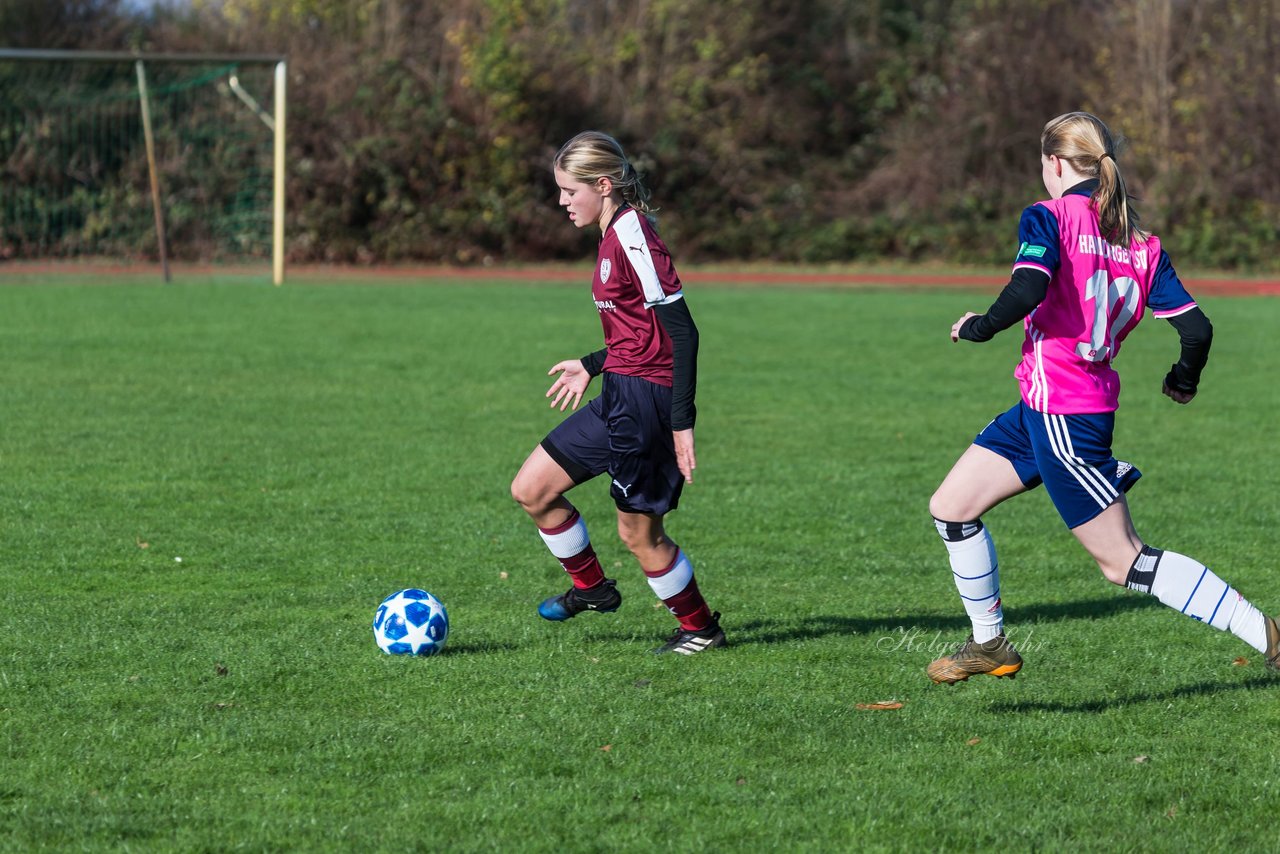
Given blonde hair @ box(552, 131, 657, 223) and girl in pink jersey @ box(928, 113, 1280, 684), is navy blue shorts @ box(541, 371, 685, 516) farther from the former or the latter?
girl in pink jersey @ box(928, 113, 1280, 684)

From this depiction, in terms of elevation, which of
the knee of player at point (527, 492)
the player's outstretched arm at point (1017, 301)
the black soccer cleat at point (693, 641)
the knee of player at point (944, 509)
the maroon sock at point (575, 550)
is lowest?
the black soccer cleat at point (693, 641)

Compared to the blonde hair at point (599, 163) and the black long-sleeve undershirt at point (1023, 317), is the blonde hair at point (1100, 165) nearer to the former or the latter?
the black long-sleeve undershirt at point (1023, 317)

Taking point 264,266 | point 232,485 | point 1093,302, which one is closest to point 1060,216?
point 1093,302

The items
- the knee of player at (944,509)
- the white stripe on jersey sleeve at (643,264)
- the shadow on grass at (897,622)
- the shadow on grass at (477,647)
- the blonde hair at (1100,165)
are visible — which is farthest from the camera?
the shadow on grass at (897,622)

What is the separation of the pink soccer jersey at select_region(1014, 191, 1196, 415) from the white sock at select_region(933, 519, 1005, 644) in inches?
18.6

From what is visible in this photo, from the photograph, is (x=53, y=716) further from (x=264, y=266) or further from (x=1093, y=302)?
(x=264, y=266)

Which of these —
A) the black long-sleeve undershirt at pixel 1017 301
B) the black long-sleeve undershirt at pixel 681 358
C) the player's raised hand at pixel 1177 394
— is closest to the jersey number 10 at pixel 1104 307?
the black long-sleeve undershirt at pixel 1017 301

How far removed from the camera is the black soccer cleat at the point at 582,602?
5820mm

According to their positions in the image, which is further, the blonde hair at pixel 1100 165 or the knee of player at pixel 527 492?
the knee of player at pixel 527 492

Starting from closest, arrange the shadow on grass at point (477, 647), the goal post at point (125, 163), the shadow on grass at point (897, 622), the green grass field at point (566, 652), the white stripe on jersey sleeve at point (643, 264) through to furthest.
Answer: the green grass field at point (566, 652) < the white stripe on jersey sleeve at point (643, 264) < the shadow on grass at point (477, 647) < the shadow on grass at point (897, 622) < the goal post at point (125, 163)

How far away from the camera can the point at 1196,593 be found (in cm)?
473

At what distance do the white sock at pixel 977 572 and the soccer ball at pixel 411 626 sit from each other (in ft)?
5.67

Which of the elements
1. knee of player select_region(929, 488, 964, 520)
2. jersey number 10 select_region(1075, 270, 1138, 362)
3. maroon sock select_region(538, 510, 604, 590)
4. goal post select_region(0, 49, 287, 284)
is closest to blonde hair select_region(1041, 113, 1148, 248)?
jersey number 10 select_region(1075, 270, 1138, 362)

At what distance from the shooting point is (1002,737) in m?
4.66
